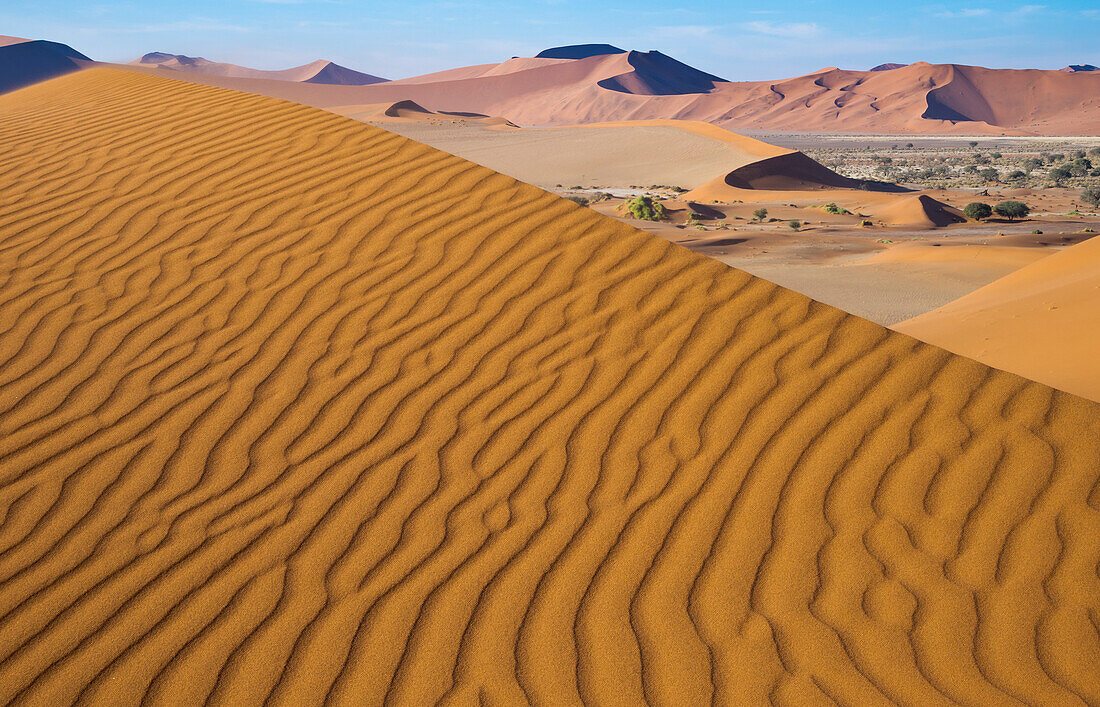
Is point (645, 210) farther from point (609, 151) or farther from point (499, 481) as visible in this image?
point (609, 151)

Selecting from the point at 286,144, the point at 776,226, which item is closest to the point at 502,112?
the point at 776,226

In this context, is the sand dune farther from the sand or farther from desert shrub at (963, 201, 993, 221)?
desert shrub at (963, 201, 993, 221)

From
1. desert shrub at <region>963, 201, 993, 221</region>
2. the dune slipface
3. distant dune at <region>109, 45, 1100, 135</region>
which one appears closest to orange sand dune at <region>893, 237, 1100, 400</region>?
the dune slipface

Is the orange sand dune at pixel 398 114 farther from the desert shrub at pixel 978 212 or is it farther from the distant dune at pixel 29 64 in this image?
the desert shrub at pixel 978 212

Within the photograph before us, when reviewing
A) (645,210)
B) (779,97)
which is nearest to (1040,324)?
(645,210)

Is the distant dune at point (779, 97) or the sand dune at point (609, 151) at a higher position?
the distant dune at point (779, 97)

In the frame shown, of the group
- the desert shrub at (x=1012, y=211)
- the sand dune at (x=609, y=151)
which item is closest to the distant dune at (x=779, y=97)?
the sand dune at (x=609, y=151)
